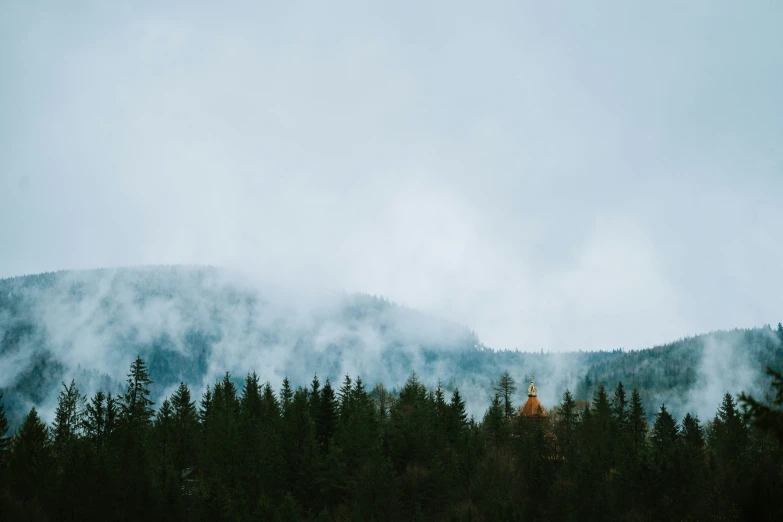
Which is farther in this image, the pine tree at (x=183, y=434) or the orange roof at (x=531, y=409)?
the orange roof at (x=531, y=409)

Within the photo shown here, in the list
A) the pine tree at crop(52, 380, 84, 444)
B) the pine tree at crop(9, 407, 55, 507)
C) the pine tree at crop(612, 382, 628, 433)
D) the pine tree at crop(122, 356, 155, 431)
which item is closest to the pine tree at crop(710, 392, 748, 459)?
the pine tree at crop(612, 382, 628, 433)

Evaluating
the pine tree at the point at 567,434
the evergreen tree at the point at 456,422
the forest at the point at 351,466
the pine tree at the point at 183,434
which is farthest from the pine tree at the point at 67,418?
the pine tree at the point at 567,434

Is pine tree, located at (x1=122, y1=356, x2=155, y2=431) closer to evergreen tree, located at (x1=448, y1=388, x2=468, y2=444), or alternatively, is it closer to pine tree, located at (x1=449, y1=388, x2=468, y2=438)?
evergreen tree, located at (x1=448, y1=388, x2=468, y2=444)

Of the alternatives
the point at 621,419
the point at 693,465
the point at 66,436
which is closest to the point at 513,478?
the point at 693,465

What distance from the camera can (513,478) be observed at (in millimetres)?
55750

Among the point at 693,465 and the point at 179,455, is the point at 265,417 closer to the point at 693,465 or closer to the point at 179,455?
the point at 179,455

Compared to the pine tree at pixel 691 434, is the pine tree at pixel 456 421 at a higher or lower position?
higher

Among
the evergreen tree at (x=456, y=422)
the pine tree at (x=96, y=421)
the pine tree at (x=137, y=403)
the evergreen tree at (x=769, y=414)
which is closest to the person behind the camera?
the evergreen tree at (x=769, y=414)

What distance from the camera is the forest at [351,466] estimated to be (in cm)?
4541

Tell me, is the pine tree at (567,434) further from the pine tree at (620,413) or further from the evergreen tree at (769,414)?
the evergreen tree at (769,414)

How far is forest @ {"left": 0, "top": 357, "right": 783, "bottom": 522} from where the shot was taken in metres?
45.4

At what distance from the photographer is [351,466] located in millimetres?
59094

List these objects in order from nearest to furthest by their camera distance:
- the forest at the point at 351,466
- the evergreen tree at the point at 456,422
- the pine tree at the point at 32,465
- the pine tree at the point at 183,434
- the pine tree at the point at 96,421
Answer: the forest at the point at 351,466 → the pine tree at the point at 32,465 → the pine tree at the point at 183,434 → the pine tree at the point at 96,421 → the evergreen tree at the point at 456,422

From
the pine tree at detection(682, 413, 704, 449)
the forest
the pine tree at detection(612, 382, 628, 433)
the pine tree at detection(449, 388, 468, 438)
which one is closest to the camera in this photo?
the forest
